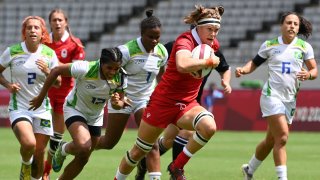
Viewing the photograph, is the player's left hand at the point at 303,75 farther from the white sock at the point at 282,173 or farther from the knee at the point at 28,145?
the knee at the point at 28,145

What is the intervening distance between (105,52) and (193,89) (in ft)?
3.59

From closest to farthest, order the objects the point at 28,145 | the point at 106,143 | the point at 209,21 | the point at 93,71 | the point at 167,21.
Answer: the point at 209,21, the point at 28,145, the point at 93,71, the point at 106,143, the point at 167,21

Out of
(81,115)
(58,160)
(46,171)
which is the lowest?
(46,171)

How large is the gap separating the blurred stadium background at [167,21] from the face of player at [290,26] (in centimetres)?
1638

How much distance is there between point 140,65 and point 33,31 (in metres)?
1.55

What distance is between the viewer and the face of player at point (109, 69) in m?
10.0

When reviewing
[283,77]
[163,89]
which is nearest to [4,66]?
[163,89]

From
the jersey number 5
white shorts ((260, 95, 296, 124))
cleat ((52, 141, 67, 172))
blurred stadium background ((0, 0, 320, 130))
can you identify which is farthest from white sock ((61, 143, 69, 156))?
blurred stadium background ((0, 0, 320, 130))

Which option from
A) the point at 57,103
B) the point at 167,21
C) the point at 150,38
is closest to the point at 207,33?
the point at 150,38

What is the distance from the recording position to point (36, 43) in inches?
→ 421

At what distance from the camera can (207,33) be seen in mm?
9750

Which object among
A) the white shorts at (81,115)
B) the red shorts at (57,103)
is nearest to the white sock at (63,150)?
the white shorts at (81,115)

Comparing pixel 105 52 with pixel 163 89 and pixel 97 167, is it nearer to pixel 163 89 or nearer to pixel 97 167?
pixel 163 89

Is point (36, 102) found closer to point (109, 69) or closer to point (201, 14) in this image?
point (109, 69)
